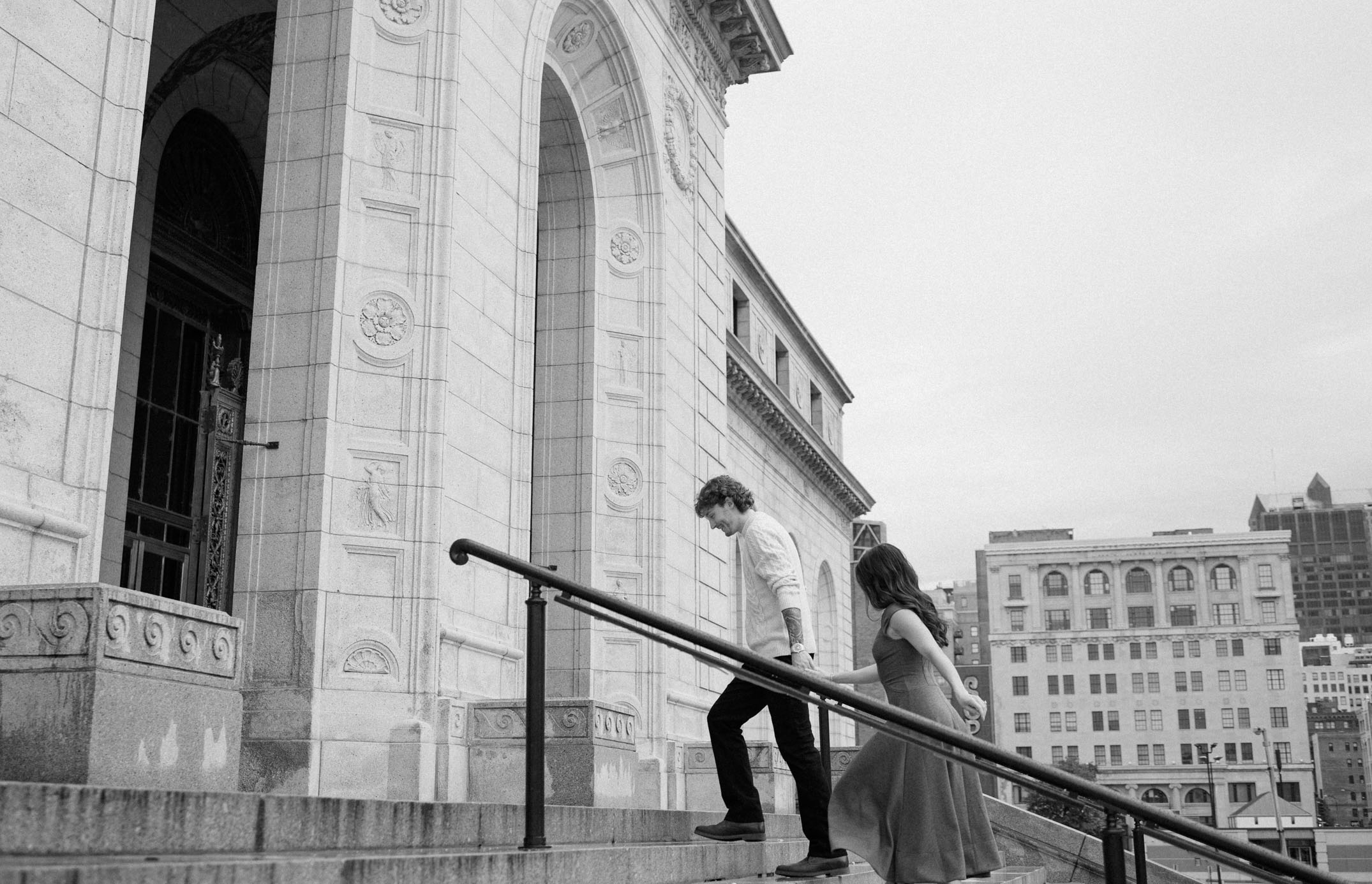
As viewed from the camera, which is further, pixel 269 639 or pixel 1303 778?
pixel 1303 778

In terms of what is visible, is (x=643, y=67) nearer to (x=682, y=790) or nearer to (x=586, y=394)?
(x=586, y=394)

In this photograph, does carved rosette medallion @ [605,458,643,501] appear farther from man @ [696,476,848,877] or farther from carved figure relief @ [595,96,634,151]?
man @ [696,476,848,877]

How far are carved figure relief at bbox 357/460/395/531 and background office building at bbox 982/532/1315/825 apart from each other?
10961 cm

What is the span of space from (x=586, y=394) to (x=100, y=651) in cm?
1075

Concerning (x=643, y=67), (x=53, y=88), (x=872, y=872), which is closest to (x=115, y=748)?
(x=53, y=88)

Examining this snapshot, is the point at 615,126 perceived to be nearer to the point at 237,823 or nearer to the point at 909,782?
the point at 909,782

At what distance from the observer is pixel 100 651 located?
562cm

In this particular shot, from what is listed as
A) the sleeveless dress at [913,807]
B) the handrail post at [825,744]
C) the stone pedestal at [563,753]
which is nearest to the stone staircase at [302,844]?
the sleeveless dress at [913,807]

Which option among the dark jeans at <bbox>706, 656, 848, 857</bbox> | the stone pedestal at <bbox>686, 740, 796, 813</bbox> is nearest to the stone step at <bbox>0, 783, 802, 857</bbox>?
the dark jeans at <bbox>706, 656, 848, 857</bbox>

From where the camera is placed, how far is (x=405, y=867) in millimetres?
4652

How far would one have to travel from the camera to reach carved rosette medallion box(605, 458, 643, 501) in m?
16.2

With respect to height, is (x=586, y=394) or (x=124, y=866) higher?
(x=586, y=394)

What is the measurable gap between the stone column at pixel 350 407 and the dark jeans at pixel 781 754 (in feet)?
9.99

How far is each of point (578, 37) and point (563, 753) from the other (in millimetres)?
9611
